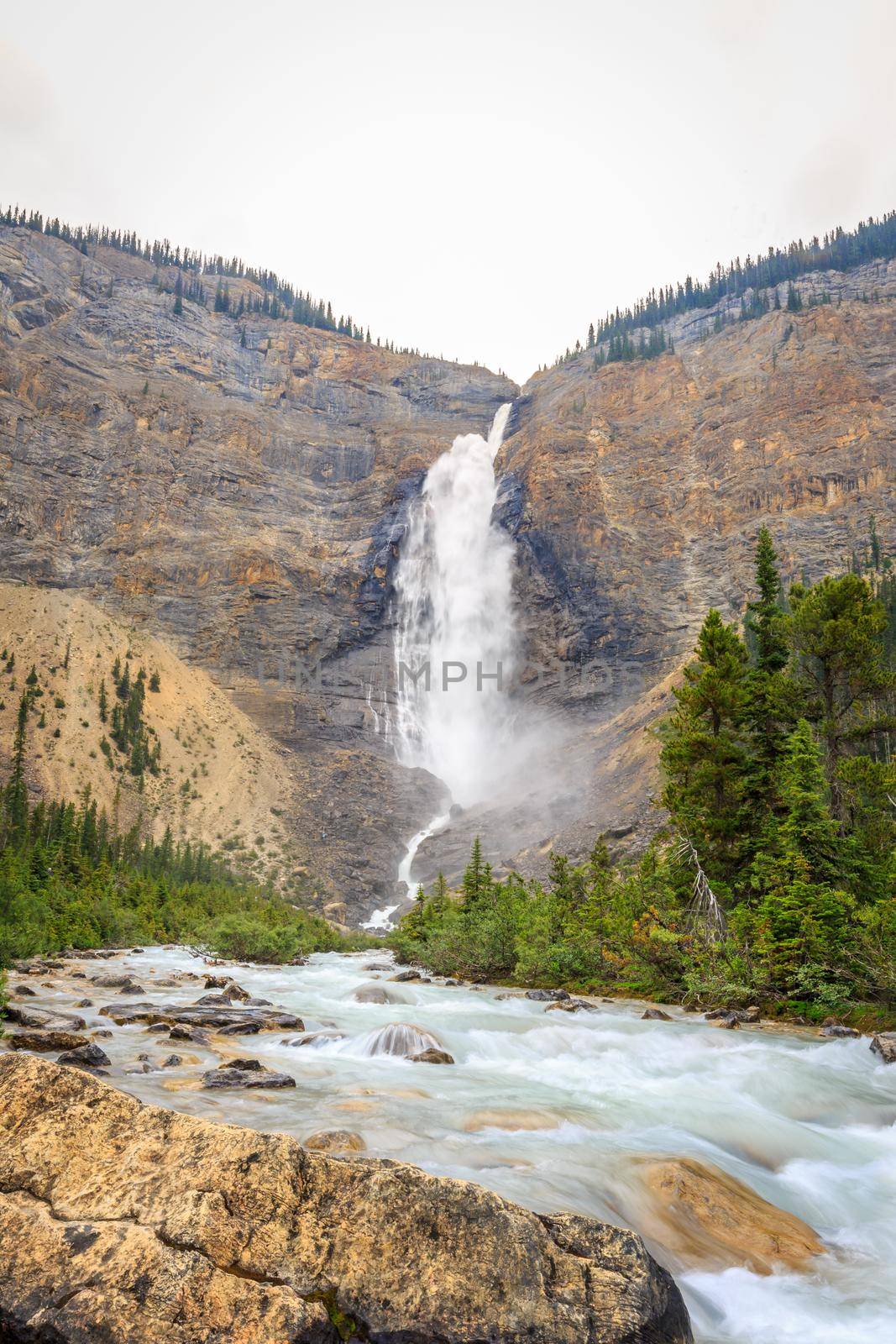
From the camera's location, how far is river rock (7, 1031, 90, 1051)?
10.2 metres

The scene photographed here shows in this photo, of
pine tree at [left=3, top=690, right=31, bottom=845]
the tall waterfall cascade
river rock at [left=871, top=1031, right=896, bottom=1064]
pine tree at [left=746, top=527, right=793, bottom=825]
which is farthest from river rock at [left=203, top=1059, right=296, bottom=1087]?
the tall waterfall cascade

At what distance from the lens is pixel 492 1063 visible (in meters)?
13.9

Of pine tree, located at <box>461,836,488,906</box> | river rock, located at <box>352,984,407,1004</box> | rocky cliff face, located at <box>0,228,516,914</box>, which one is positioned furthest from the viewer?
rocky cliff face, located at <box>0,228,516,914</box>

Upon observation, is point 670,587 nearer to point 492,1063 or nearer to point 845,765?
point 845,765

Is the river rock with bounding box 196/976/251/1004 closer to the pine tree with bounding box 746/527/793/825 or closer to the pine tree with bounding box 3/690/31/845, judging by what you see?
the pine tree with bounding box 746/527/793/825

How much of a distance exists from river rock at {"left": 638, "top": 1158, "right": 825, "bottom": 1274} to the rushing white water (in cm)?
7636

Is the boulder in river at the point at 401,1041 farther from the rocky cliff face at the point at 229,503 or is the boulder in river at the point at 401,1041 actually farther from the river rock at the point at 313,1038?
the rocky cliff face at the point at 229,503

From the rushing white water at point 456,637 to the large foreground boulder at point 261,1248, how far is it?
Answer: 8032cm

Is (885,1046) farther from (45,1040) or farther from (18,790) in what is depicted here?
(18,790)

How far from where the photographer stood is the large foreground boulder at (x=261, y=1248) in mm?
3152

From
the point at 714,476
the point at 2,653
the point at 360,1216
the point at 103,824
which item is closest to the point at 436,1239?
the point at 360,1216

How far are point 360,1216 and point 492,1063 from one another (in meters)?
11.3

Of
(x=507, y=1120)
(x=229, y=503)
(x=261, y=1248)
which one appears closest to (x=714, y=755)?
(x=507, y=1120)

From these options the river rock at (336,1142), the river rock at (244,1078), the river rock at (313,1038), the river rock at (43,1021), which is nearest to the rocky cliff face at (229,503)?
the river rock at (313,1038)
